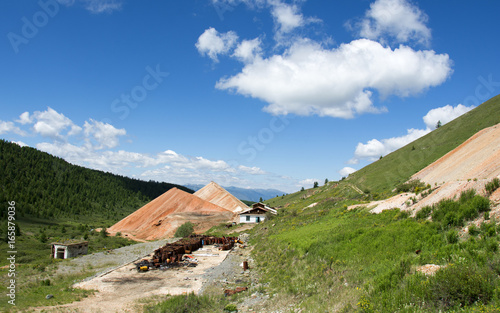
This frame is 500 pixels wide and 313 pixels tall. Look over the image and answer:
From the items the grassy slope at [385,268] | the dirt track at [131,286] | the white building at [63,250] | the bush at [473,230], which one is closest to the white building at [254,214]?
the dirt track at [131,286]

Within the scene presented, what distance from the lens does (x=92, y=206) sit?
334 feet

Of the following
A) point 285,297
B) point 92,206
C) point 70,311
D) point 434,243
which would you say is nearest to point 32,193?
point 92,206

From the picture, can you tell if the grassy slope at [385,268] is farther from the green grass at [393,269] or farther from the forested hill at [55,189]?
the forested hill at [55,189]

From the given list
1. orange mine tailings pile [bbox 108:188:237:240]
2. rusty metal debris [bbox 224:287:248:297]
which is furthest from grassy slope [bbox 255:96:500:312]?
orange mine tailings pile [bbox 108:188:237:240]

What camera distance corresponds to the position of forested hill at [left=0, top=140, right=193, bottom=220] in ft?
258

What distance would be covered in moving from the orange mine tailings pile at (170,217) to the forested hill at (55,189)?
2481 cm

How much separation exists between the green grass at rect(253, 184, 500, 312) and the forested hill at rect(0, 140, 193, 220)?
223 ft

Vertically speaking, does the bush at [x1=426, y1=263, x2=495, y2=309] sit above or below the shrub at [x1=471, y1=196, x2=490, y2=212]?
below

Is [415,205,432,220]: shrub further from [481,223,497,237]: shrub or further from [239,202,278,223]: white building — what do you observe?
[239,202,278,223]: white building

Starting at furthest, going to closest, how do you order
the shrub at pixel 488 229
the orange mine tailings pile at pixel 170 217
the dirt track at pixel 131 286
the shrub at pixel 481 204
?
the orange mine tailings pile at pixel 170 217 < the dirt track at pixel 131 286 < the shrub at pixel 481 204 < the shrub at pixel 488 229

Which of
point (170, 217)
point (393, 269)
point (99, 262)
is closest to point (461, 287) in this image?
point (393, 269)

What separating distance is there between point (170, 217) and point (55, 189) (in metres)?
61.3

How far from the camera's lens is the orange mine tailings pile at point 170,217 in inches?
2440

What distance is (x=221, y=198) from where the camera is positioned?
93188 millimetres
